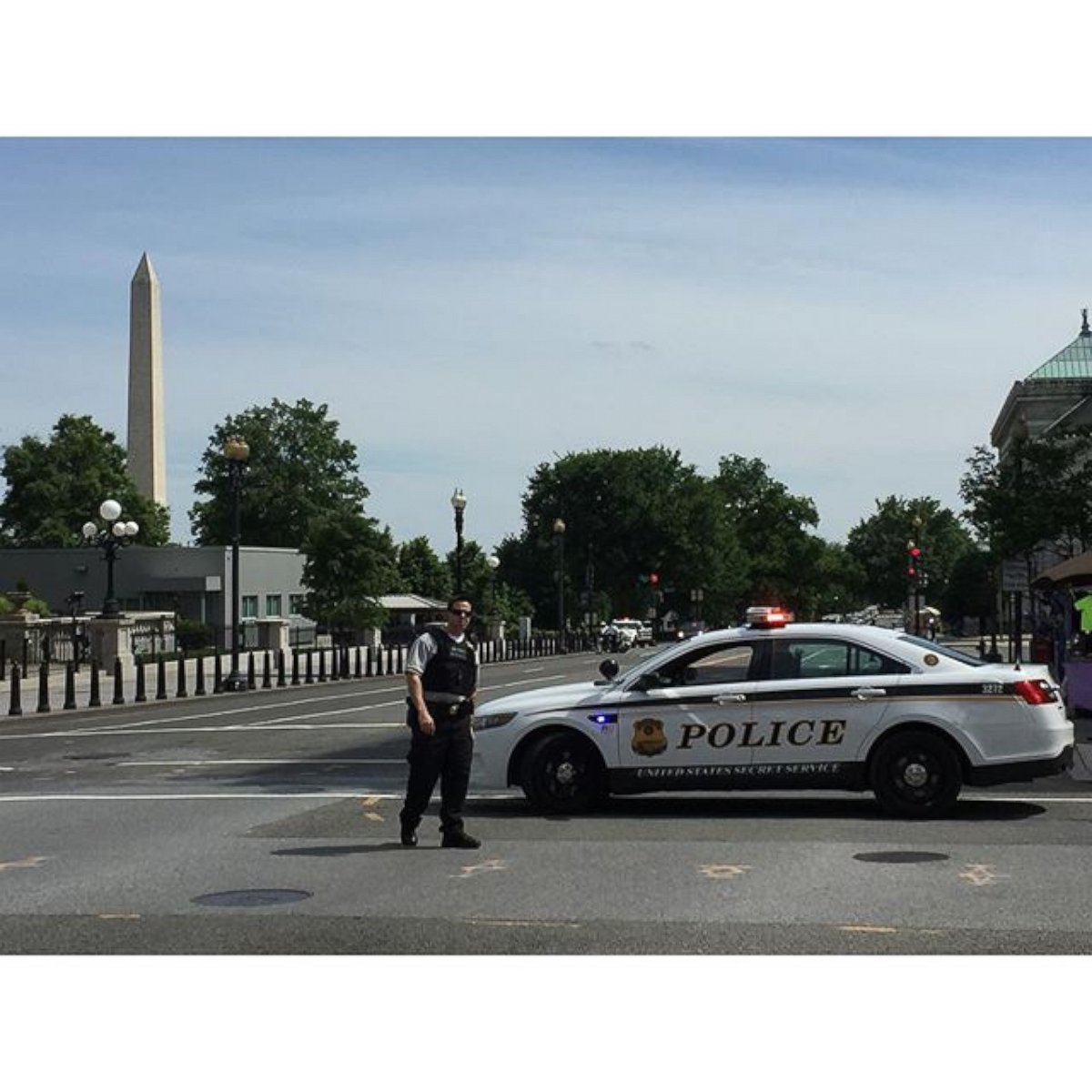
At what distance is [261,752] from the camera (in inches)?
866

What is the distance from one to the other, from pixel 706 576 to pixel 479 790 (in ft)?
343

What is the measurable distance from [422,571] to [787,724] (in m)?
106

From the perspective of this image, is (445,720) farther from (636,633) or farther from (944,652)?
(636,633)

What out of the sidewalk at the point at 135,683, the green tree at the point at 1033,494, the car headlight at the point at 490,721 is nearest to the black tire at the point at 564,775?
the car headlight at the point at 490,721

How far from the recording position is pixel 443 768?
12.4 m

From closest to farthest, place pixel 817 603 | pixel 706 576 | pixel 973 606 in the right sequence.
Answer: pixel 706 576 < pixel 973 606 < pixel 817 603

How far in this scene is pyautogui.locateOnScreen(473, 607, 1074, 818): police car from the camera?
1401 centimetres

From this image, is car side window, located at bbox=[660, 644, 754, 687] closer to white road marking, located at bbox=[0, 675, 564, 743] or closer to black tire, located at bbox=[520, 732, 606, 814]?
black tire, located at bbox=[520, 732, 606, 814]

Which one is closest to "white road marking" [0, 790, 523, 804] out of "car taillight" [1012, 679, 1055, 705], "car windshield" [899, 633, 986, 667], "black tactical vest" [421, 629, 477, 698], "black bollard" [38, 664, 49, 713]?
"black tactical vest" [421, 629, 477, 698]

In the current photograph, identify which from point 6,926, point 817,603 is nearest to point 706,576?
point 817,603

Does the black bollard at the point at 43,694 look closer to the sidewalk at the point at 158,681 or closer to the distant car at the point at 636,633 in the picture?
the sidewalk at the point at 158,681

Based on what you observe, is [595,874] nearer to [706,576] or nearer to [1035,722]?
[1035,722]

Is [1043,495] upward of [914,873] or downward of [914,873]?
upward

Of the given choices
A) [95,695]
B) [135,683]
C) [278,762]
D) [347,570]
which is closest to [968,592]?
[347,570]
